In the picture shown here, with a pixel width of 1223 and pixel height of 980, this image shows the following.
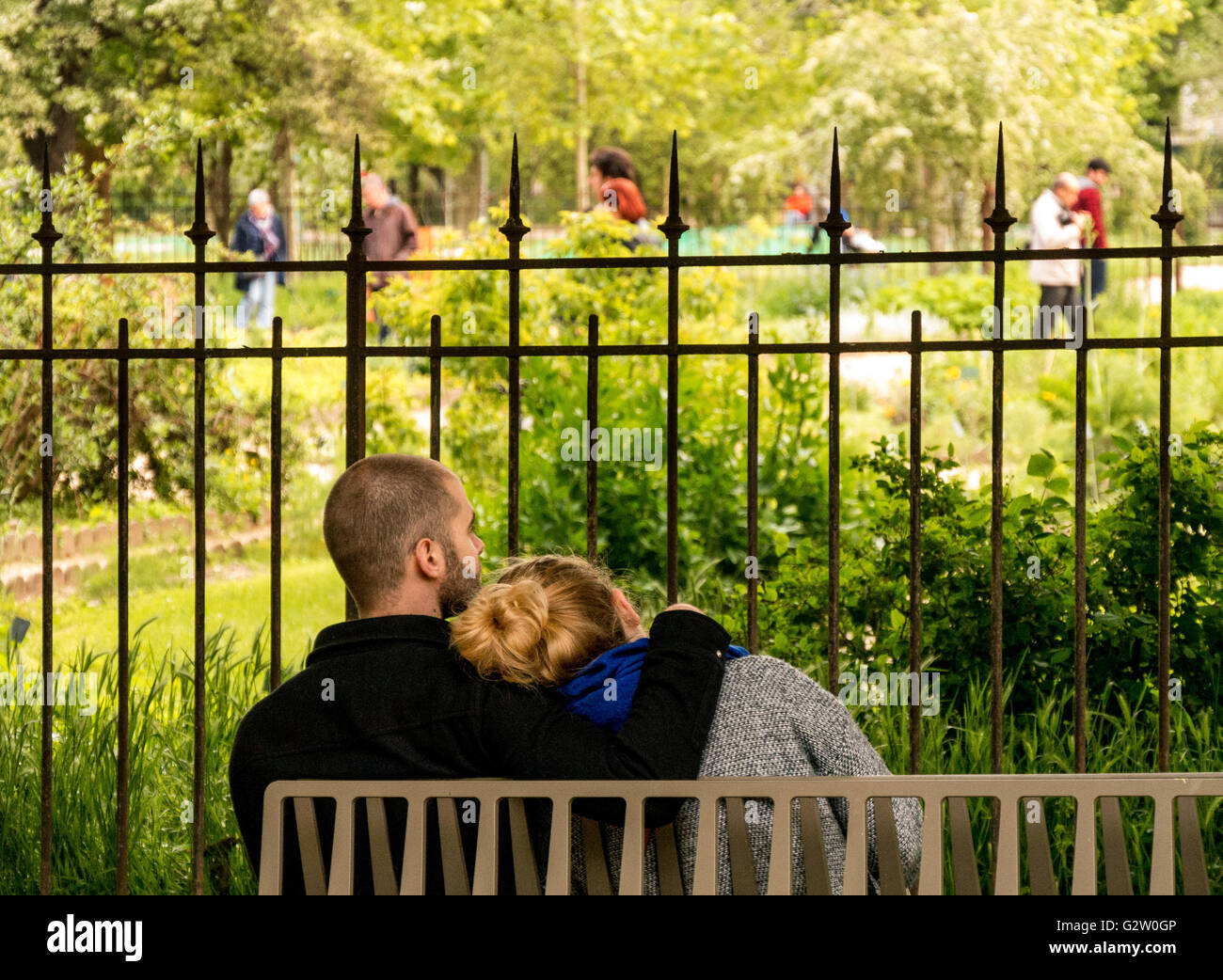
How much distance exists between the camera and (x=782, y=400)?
5.59m

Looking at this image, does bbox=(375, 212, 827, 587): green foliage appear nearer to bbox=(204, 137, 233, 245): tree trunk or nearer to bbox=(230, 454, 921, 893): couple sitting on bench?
bbox=(230, 454, 921, 893): couple sitting on bench

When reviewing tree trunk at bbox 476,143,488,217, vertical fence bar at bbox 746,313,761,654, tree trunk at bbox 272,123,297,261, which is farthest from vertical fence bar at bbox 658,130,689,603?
tree trunk at bbox 476,143,488,217

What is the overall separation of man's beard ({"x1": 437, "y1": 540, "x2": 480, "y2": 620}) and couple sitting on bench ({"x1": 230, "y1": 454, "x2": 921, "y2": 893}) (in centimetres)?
13

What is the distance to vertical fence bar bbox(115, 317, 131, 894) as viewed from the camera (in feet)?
10.9

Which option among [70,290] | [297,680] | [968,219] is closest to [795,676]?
[297,680]

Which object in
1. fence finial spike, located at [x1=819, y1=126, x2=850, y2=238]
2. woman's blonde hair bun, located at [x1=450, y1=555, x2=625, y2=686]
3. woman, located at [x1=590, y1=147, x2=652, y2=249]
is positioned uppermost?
woman, located at [x1=590, y1=147, x2=652, y2=249]

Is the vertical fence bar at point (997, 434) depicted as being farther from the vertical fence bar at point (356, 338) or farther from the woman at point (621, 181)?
the woman at point (621, 181)

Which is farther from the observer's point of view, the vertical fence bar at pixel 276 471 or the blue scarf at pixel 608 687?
the vertical fence bar at pixel 276 471

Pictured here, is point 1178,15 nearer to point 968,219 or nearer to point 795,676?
point 968,219

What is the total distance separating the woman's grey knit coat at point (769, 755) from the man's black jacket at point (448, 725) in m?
0.04

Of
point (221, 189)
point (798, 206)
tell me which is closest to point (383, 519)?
point (221, 189)

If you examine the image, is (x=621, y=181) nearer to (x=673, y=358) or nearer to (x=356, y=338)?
(x=356, y=338)

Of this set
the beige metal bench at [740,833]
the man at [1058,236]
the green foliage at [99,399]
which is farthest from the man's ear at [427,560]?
the man at [1058,236]

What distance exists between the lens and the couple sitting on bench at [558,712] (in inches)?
80.5
